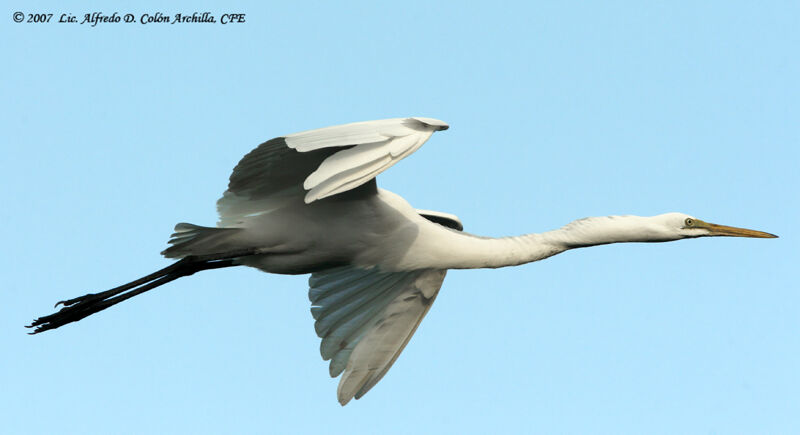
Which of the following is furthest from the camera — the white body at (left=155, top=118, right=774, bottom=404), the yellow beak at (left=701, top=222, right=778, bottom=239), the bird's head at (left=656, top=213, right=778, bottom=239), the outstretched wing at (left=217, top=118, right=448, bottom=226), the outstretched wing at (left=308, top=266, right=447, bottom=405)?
the outstretched wing at (left=308, top=266, right=447, bottom=405)

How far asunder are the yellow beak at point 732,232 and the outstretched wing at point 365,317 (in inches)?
77.0

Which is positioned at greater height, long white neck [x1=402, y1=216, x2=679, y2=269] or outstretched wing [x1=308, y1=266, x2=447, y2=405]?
long white neck [x1=402, y1=216, x2=679, y2=269]

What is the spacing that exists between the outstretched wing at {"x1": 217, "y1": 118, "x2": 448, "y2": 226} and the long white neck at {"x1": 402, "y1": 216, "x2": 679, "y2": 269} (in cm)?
95

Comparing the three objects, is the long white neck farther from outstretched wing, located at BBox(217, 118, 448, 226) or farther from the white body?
outstretched wing, located at BBox(217, 118, 448, 226)

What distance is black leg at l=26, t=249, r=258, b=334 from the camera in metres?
7.54

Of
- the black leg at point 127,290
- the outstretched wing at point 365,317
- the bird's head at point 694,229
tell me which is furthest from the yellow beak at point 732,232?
the black leg at point 127,290

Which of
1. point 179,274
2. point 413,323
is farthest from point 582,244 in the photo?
point 179,274

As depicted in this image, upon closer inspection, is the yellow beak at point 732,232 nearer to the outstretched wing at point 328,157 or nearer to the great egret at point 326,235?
the great egret at point 326,235

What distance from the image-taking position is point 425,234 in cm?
752

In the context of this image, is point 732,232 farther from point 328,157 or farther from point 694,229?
point 328,157

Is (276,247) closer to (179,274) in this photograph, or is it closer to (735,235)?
(179,274)

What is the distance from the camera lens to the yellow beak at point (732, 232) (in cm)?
771

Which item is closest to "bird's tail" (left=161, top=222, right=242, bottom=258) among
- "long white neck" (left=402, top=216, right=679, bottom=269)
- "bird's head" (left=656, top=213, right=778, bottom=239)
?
"long white neck" (left=402, top=216, right=679, bottom=269)

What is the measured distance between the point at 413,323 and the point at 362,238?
127cm
